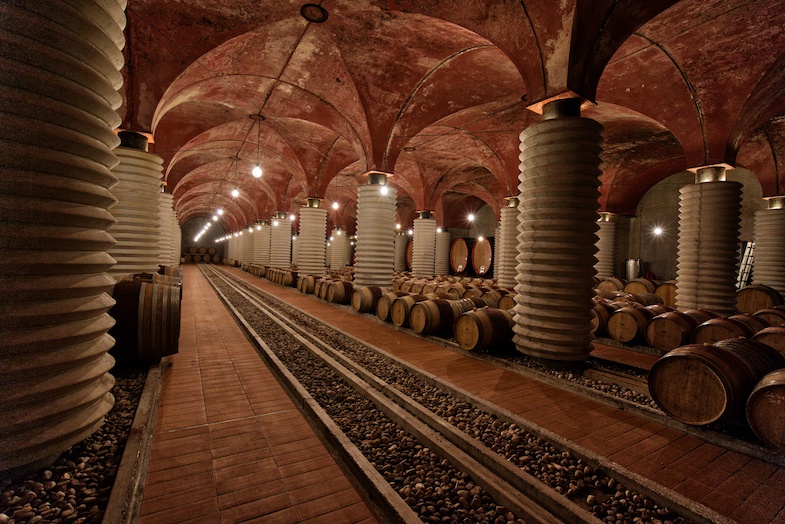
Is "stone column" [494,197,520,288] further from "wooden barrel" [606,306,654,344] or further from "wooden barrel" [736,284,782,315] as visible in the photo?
"wooden barrel" [606,306,654,344]

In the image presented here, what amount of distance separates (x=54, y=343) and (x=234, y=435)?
4.91 feet

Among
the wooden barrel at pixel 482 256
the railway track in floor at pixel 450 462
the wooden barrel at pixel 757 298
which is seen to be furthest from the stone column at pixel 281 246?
the wooden barrel at pixel 757 298

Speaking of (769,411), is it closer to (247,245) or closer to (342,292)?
(342,292)

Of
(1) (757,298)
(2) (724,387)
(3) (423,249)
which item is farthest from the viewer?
(3) (423,249)

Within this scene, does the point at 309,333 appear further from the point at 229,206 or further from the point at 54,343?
the point at 229,206

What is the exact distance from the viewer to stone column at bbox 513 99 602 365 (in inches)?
209

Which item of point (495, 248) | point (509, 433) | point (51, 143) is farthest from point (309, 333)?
point (495, 248)

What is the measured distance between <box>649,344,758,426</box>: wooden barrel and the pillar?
27.2 meters

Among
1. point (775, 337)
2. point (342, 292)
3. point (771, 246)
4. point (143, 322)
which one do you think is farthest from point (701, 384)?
point (771, 246)

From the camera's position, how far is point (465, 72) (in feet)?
30.7

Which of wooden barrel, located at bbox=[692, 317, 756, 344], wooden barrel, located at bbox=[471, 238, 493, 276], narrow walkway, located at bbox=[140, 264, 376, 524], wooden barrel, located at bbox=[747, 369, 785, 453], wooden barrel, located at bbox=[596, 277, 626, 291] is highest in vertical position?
wooden barrel, located at bbox=[471, 238, 493, 276]

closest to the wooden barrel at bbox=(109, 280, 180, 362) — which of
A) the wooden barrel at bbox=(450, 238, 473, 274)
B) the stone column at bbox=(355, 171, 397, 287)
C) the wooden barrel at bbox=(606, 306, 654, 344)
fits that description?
the stone column at bbox=(355, 171, 397, 287)

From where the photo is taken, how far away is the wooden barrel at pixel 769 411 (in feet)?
9.46

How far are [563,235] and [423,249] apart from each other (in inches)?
546
